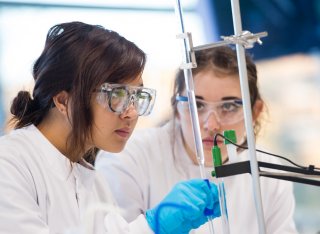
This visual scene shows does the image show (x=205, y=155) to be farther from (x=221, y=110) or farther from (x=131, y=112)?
(x=131, y=112)

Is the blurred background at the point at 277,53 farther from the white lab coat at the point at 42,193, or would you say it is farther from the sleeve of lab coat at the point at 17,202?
the sleeve of lab coat at the point at 17,202

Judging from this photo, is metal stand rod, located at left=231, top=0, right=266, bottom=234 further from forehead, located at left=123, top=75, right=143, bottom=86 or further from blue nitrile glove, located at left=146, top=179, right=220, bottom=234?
forehead, located at left=123, top=75, right=143, bottom=86

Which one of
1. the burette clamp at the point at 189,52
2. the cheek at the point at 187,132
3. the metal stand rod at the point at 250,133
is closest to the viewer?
the metal stand rod at the point at 250,133

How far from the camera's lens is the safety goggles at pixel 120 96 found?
4.80 ft

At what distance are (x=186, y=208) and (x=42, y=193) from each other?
0.44 m

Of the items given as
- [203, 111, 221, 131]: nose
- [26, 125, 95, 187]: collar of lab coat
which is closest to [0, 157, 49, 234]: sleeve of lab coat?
[26, 125, 95, 187]: collar of lab coat

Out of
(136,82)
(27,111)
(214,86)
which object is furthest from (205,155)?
(27,111)

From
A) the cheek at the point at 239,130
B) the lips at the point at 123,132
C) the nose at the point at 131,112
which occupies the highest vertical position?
the nose at the point at 131,112

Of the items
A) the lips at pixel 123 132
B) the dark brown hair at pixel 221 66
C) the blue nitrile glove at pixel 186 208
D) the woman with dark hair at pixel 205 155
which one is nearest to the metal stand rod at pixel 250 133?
the blue nitrile glove at pixel 186 208

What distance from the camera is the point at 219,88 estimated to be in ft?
6.25

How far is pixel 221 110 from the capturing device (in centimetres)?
192

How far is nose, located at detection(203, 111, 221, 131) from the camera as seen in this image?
1.86 m

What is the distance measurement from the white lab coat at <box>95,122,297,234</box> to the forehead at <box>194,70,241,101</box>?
11.8 inches

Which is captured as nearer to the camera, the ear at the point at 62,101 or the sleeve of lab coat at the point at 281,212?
the ear at the point at 62,101
